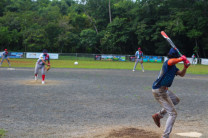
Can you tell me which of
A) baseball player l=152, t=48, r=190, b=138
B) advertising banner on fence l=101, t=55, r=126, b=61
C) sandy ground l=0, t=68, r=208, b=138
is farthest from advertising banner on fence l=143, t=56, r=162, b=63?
baseball player l=152, t=48, r=190, b=138

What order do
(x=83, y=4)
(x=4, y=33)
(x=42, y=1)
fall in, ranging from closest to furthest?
(x=4, y=33) < (x=83, y=4) < (x=42, y=1)

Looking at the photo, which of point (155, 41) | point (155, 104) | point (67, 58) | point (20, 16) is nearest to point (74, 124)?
point (155, 104)

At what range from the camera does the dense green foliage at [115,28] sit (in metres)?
53.8

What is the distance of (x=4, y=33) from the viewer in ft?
192

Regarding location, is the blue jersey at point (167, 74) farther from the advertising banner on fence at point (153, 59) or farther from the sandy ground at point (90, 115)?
the advertising banner on fence at point (153, 59)

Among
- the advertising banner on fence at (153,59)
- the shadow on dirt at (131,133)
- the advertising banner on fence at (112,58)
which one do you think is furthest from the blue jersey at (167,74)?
the advertising banner on fence at (153,59)

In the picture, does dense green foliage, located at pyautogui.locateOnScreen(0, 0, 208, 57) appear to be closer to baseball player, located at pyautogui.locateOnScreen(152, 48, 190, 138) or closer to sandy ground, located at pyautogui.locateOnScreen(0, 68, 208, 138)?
sandy ground, located at pyautogui.locateOnScreen(0, 68, 208, 138)

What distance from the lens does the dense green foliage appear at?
176ft

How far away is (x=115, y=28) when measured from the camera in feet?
197

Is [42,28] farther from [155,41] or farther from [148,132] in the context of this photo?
[148,132]

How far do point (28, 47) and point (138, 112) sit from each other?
55529 mm

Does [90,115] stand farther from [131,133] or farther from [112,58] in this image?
[112,58]

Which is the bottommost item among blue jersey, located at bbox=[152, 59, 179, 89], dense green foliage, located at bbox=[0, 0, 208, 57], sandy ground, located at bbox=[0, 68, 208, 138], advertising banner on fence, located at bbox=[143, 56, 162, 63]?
sandy ground, located at bbox=[0, 68, 208, 138]

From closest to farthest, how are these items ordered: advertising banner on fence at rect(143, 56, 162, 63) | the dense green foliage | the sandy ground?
the sandy ground
advertising banner on fence at rect(143, 56, 162, 63)
the dense green foliage
